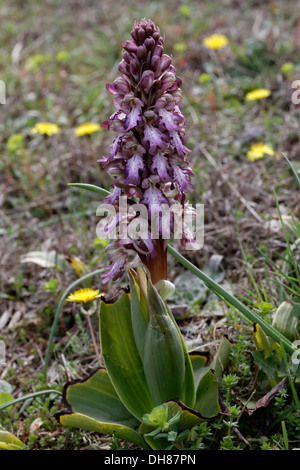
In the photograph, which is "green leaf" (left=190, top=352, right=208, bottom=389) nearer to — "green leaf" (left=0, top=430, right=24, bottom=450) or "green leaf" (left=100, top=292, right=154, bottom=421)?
"green leaf" (left=100, top=292, right=154, bottom=421)

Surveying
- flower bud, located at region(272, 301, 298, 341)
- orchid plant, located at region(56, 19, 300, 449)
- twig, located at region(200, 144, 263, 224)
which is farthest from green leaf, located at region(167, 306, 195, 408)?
twig, located at region(200, 144, 263, 224)

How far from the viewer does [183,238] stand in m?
1.90

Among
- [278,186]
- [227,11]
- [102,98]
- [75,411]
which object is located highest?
[227,11]

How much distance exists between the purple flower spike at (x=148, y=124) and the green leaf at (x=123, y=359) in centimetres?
35

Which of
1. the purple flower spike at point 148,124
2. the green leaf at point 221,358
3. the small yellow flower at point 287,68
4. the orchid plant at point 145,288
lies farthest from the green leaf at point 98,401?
the small yellow flower at point 287,68

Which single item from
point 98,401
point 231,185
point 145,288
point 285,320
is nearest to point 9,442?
point 98,401

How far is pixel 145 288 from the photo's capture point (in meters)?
1.87

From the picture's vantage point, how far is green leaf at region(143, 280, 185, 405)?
1781 mm

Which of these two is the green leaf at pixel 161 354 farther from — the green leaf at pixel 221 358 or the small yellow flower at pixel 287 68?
the small yellow flower at pixel 287 68

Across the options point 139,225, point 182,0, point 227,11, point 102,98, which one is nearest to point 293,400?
point 139,225

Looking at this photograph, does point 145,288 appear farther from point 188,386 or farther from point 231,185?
point 231,185

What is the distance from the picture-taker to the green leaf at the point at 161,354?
178cm

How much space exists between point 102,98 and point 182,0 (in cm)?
265
